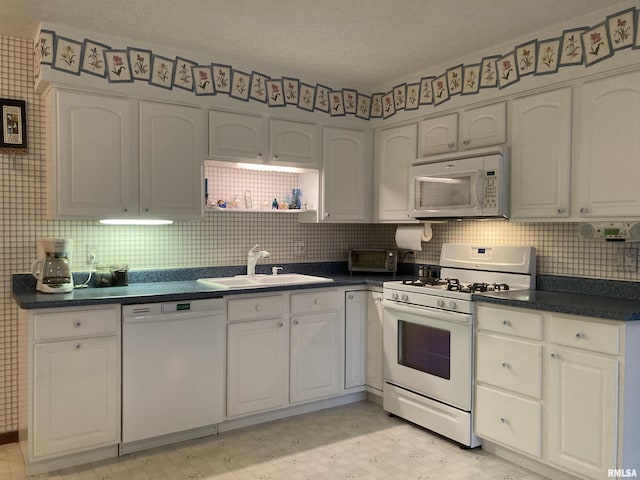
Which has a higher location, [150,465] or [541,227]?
[541,227]

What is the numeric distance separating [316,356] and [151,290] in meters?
1.20

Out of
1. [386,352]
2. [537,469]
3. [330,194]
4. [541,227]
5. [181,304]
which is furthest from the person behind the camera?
[330,194]

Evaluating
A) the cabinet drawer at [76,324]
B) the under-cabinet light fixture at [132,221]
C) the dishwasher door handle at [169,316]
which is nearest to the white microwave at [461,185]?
the dishwasher door handle at [169,316]

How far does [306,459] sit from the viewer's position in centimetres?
291

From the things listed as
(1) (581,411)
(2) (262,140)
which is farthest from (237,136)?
(1) (581,411)

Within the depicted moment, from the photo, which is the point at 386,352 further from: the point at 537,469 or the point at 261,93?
the point at 261,93

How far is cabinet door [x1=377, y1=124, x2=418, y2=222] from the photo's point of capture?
3.85 meters

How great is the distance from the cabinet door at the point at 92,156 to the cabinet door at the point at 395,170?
6.02ft

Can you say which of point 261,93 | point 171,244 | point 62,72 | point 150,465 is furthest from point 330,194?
point 150,465

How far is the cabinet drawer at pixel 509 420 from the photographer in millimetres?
2704

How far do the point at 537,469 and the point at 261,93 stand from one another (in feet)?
9.30

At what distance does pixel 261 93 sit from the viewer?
3.61 m

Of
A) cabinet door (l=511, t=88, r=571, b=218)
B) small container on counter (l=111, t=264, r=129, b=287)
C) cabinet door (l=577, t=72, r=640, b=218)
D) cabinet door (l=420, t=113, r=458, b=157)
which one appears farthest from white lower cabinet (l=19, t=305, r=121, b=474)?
cabinet door (l=577, t=72, r=640, b=218)

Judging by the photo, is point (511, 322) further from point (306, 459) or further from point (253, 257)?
point (253, 257)
